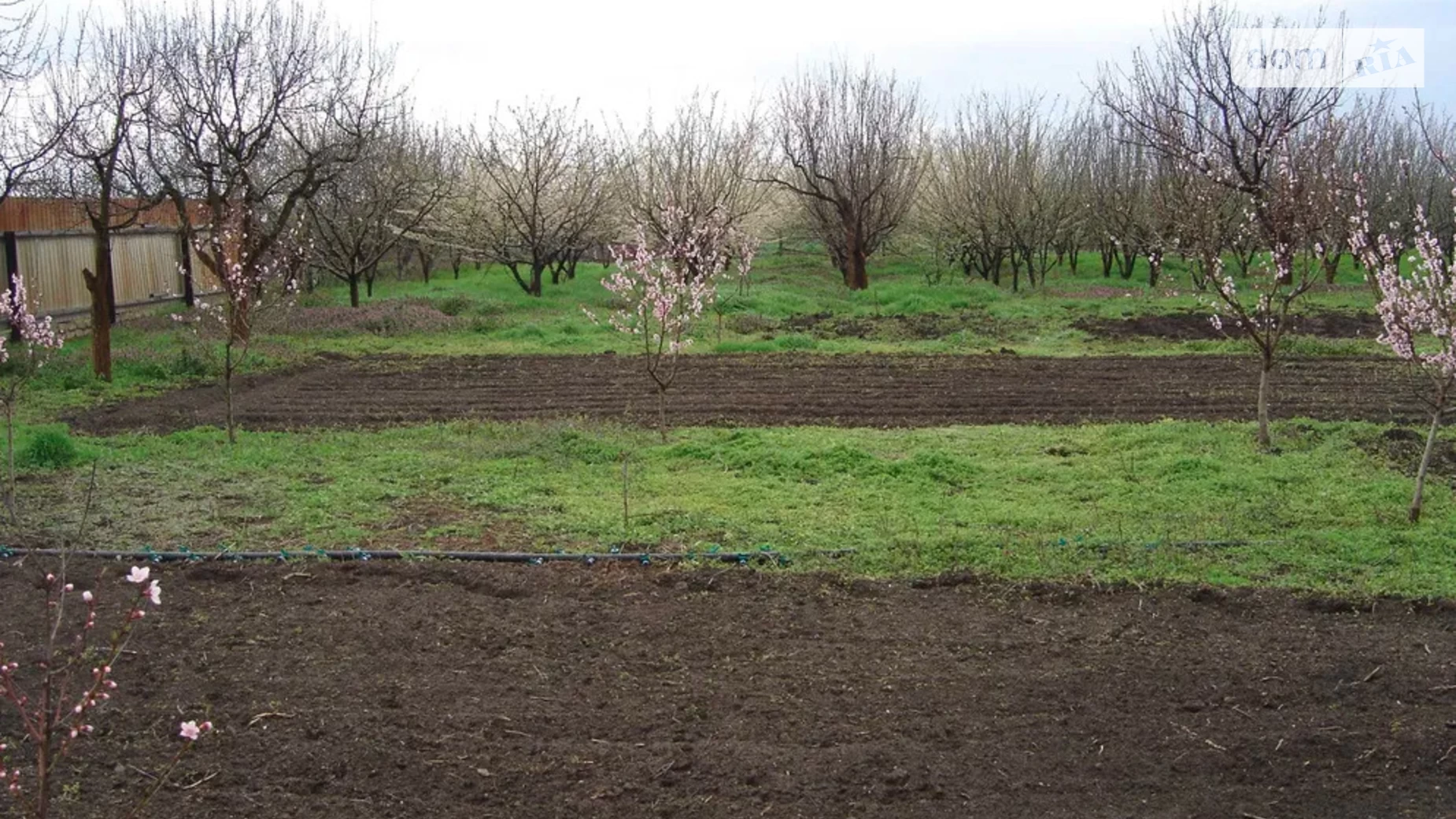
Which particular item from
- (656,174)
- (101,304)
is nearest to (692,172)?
(656,174)

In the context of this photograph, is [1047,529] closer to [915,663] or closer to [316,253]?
[915,663]

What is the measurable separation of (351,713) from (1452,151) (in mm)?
43287

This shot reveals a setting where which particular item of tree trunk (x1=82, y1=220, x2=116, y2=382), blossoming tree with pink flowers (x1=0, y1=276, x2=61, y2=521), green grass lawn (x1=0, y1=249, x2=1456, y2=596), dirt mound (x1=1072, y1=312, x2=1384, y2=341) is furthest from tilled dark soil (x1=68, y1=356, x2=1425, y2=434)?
dirt mound (x1=1072, y1=312, x2=1384, y2=341)

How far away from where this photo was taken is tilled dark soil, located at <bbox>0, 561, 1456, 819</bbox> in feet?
12.9

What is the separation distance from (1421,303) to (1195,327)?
1229cm

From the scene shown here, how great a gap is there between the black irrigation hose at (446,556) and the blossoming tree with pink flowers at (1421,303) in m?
3.64

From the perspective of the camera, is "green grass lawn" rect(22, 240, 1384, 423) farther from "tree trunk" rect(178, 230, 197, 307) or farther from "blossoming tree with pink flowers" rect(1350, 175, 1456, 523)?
"blossoming tree with pink flowers" rect(1350, 175, 1456, 523)

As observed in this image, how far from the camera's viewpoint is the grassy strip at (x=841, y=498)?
21.3 feet

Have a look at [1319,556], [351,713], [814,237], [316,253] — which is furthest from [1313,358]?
[814,237]

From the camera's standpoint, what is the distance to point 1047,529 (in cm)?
702

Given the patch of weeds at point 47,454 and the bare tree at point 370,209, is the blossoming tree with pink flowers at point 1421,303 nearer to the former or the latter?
the patch of weeds at point 47,454

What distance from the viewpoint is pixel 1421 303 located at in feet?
22.7

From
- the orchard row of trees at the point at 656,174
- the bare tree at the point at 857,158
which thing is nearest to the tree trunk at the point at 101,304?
the orchard row of trees at the point at 656,174

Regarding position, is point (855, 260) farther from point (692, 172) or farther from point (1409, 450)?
point (1409, 450)
